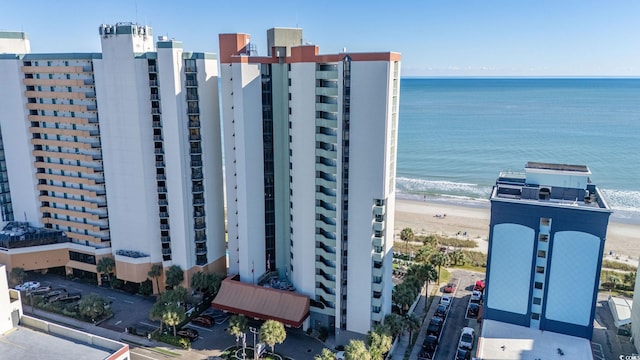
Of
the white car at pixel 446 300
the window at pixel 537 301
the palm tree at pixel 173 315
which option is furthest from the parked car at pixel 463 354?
the palm tree at pixel 173 315

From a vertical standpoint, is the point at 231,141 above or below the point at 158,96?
below

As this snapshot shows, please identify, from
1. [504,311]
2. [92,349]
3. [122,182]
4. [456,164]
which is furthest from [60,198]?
[456,164]

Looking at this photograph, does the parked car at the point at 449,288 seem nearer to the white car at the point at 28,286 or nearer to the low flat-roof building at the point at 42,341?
the low flat-roof building at the point at 42,341

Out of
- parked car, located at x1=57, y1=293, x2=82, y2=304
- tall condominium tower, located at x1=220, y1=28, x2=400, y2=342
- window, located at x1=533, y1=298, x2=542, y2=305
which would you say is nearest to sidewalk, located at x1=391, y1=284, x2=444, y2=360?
tall condominium tower, located at x1=220, y1=28, x2=400, y2=342

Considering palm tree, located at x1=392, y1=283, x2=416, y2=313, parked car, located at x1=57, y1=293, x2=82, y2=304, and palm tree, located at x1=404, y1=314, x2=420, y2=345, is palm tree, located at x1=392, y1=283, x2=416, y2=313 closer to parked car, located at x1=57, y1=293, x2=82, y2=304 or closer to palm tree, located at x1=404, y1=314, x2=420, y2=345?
palm tree, located at x1=404, y1=314, x2=420, y2=345

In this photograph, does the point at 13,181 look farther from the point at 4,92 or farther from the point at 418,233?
the point at 418,233

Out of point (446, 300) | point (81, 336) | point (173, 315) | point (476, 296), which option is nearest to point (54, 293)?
point (173, 315)
